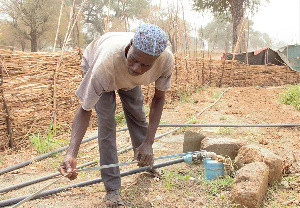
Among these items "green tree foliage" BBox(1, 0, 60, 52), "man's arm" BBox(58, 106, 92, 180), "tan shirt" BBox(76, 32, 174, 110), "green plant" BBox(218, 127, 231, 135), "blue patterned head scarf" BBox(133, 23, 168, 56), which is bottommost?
"green plant" BBox(218, 127, 231, 135)

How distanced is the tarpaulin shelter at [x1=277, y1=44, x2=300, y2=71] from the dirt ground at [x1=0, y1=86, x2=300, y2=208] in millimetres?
5167

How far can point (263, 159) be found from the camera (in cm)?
245

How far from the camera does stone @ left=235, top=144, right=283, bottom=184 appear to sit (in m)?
2.43

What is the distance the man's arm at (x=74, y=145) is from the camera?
1.77 meters

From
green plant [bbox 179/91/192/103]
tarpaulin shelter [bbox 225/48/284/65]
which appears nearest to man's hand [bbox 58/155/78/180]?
green plant [bbox 179/91/192/103]

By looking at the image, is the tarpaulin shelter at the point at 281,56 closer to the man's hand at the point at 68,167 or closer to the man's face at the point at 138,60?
the man's face at the point at 138,60

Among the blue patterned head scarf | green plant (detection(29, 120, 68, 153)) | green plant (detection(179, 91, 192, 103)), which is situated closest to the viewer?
the blue patterned head scarf

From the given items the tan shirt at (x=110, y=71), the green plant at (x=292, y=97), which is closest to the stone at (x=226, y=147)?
the tan shirt at (x=110, y=71)

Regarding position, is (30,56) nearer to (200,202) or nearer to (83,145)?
(83,145)

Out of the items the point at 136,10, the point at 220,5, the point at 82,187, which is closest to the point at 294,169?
the point at 82,187

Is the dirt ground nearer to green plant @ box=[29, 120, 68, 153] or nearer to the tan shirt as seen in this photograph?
green plant @ box=[29, 120, 68, 153]

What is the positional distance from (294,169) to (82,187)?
1.96m

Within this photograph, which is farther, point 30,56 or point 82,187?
point 30,56

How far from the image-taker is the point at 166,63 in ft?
6.86
